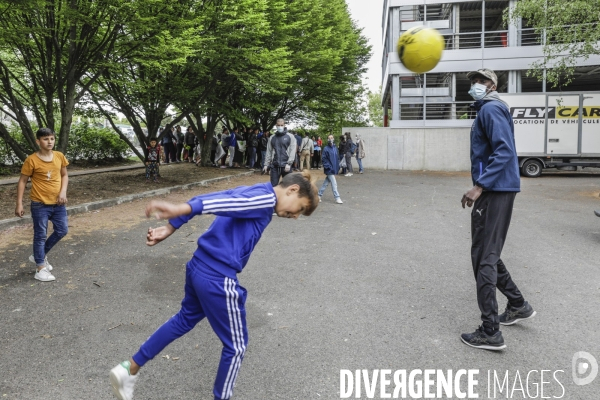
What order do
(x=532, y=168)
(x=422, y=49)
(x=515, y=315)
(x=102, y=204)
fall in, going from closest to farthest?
(x=515, y=315) < (x=422, y=49) < (x=102, y=204) < (x=532, y=168)

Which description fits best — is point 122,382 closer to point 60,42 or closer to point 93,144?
point 60,42

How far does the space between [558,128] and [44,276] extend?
20215 millimetres

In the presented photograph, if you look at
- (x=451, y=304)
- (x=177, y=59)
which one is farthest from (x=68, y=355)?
(x=177, y=59)

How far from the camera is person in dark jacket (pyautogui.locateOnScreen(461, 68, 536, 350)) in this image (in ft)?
12.5

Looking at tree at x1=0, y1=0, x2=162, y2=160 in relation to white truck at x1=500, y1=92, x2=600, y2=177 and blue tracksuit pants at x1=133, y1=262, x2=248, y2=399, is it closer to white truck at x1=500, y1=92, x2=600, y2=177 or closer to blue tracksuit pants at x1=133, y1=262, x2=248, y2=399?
blue tracksuit pants at x1=133, y1=262, x2=248, y2=399

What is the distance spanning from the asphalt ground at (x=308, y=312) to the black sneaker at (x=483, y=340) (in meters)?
0.06

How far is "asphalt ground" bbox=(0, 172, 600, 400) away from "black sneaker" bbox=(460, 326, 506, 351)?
0.06 metres

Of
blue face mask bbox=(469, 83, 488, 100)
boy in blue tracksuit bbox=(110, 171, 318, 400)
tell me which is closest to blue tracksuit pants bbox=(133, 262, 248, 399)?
boy in blue tracksuit bbox=(110, 171, 318, 400)

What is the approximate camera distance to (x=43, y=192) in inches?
217

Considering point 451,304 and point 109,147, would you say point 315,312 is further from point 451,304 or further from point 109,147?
point 109,147

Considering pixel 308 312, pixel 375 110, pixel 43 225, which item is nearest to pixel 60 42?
pixel 43 225

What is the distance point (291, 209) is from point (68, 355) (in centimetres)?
226

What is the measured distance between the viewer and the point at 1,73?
38.1 ft

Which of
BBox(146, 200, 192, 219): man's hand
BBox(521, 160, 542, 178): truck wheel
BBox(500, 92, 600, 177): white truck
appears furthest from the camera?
BBox(521, 160, 542, 178): truck wheel
